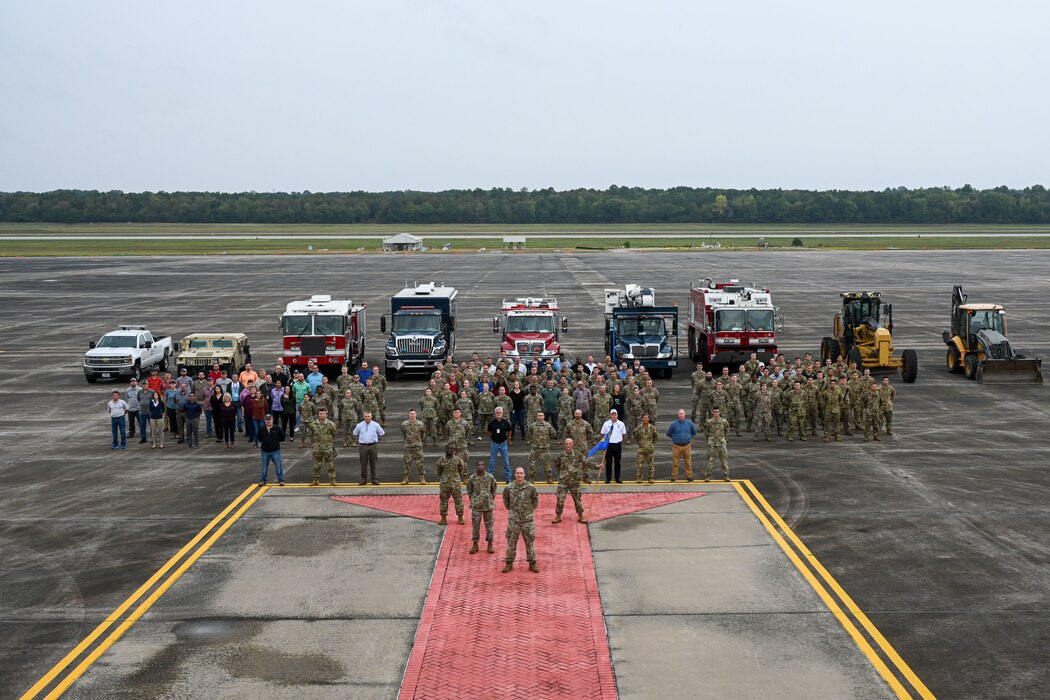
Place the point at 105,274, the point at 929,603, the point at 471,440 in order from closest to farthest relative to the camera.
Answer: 1. the point at 929,603
2. the point at 471,440
3. the point at 105,274

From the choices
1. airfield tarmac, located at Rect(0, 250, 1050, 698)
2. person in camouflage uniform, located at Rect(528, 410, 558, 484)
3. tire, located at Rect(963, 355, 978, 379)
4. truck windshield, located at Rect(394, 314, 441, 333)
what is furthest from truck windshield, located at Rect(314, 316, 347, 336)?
tire, located at Rect(963, 355, 978, 379)

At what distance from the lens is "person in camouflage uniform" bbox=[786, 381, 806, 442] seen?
76.1 feet

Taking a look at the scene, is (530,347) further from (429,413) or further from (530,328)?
(429,413)

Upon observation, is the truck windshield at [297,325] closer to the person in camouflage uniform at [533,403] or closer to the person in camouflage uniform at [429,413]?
the person in camouflage uniform at [429,413]

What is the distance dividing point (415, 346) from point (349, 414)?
8892mm

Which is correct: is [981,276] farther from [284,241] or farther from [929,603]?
[284,241]

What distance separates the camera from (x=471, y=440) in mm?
23656

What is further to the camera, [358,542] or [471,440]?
[471,440]

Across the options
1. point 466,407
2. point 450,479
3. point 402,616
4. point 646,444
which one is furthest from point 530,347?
point 402,616

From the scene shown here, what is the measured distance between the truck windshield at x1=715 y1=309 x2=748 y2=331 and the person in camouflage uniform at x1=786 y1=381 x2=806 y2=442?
392 inches

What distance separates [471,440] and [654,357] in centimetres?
1025

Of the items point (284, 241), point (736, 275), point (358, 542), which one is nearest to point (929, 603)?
point (358, 542)

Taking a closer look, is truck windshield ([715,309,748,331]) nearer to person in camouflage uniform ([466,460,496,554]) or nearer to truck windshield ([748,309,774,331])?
truck windshield ([748,309,774,331])

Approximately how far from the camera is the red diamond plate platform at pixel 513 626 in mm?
10969
